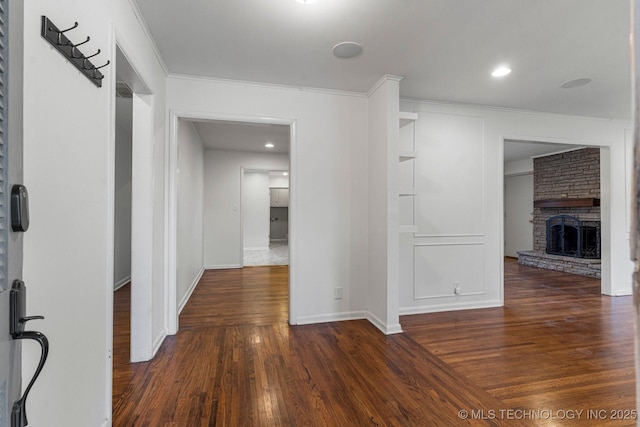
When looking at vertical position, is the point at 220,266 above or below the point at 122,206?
below

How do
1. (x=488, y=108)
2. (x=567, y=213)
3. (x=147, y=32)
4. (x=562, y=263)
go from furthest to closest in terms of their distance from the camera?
(x=567, y=213) → (x=562, y=263) → (x=488, y=108) → (x=147, y=32)

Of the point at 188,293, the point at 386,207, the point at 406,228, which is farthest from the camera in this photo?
the point at 188,293

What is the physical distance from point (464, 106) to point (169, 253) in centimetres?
353

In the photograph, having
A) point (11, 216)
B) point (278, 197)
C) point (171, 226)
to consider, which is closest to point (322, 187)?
point (171, 226)

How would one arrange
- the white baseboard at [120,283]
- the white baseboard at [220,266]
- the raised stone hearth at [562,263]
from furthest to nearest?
1. the white baseboard at [220,266]
2. the raised stone hearth at [562,263]
3. the white baseboard at [120,283]

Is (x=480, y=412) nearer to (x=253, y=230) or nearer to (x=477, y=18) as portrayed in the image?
(x=477, y=18)

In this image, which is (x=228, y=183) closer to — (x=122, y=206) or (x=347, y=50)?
(x=122, y=206)

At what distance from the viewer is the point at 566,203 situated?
6152mm

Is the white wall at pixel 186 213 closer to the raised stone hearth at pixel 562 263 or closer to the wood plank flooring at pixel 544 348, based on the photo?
the wood plank flooring at pixel 544 348

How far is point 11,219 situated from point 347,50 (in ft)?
7.66

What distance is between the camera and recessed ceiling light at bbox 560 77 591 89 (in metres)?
3.02

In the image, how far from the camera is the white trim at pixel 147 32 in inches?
76.6

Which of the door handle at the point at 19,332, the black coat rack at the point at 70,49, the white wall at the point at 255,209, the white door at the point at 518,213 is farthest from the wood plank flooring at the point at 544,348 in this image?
the white wall at the point at 255,209

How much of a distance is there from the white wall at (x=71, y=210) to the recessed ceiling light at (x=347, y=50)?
1.41 metres
